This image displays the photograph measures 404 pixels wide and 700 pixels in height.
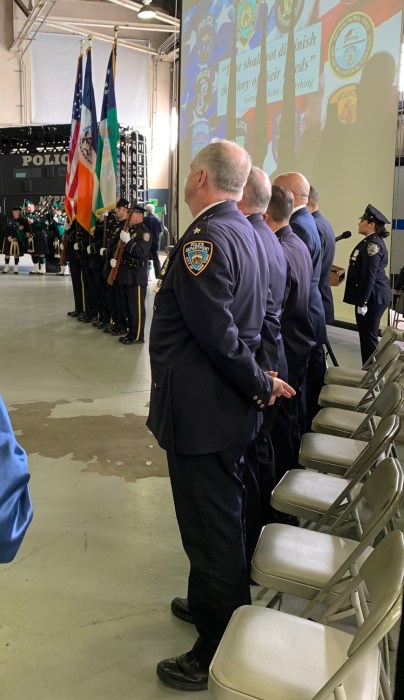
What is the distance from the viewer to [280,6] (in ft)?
23.7

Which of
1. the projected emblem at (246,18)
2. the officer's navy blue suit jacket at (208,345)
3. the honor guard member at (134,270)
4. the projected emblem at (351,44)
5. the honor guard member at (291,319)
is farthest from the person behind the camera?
the projected emblem at (246,18)

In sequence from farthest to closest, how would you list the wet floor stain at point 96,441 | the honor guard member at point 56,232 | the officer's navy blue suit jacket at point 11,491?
1. the honor guard member at point 56,232
2. the wet floor stain at point 96,441
3. the officer's navy blue suit jacket at point 11,491

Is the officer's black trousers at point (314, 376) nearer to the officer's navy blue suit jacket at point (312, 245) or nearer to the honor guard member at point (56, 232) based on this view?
the officer's navy blue suit jacket at point (312, 245)

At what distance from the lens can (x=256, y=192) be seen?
2.45 metres

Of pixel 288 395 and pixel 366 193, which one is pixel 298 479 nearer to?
pixel 288 395

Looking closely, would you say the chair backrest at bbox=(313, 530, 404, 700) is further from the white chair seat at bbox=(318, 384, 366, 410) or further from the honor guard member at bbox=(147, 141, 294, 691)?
the white chair seat at bbox=(318, 384, 366, 410)

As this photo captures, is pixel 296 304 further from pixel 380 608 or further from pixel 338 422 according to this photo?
pixel 380 608

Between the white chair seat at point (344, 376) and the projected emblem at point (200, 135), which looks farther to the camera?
the projected emblem at point (200, 135)

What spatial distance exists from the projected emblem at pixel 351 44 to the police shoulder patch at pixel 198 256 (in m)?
5.50

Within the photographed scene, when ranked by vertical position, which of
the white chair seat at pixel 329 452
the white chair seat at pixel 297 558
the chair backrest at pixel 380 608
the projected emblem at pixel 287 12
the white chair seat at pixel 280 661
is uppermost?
the projected emblem at pixel 287 12

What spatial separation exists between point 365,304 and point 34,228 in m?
11.1

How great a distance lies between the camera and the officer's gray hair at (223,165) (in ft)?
6.22

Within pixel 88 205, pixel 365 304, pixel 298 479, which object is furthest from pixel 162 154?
pixel 298 479

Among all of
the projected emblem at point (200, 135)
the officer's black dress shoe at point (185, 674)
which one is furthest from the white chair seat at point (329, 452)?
the projected emblem at point (200, 135)
